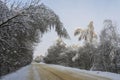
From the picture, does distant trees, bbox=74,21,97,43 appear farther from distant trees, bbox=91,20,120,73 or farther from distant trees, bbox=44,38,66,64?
distant trees, bbox=44,38,66,64

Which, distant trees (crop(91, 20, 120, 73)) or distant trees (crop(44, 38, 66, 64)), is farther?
distant trees (crop(44, 38, 66, 64))

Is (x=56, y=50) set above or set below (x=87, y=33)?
below

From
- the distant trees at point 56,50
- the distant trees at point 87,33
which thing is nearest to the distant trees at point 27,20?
the distant trees at point 87,33

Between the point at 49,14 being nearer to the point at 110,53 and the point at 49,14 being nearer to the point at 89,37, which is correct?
the point at 110,53

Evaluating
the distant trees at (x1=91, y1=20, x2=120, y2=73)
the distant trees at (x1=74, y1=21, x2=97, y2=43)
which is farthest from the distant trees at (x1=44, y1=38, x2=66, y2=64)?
the distant trees at (x1=91, y1=20, x2=120, y2=73)

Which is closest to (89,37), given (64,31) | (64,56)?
(64,56)

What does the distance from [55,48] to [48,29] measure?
71291mm

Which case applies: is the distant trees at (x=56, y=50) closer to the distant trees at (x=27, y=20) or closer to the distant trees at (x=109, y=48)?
the distant trees at (x=109, y=48)

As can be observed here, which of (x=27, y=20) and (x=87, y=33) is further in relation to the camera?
(x=87, y=33)

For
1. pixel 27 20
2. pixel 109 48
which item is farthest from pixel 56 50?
pixel 27 20

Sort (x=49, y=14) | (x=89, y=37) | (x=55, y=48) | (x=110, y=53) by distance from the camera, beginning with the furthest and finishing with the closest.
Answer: (x=55, y=48)
(x=89, y=37)
(x=110, y=53)
(x=49, y=14)

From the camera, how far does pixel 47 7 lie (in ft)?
20.2

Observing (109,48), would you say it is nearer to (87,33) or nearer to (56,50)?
(87,33)

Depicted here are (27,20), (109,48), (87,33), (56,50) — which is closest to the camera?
(27,20)
